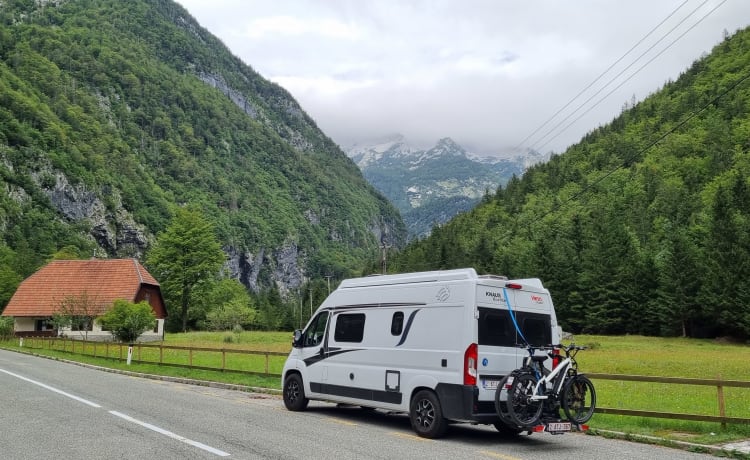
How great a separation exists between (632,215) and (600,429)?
331 feet

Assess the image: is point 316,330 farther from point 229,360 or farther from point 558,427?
point 229,360

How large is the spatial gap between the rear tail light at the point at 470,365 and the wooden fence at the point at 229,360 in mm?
3109

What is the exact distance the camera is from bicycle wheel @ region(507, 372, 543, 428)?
32.4ft

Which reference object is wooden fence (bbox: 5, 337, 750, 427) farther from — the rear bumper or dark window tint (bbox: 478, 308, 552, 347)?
the rear bumper

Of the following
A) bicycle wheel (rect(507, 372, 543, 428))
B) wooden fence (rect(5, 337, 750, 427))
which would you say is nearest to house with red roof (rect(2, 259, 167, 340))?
wooden fence (rect(5, 337, 750, 427))

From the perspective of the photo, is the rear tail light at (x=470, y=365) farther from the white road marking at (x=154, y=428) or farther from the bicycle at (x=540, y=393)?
the white road marking at (x=154, y=428)

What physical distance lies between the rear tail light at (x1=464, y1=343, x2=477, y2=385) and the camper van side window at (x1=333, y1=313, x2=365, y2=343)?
3.08 m

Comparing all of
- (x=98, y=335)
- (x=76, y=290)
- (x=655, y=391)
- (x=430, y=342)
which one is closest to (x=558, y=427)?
(x=430, y=342)

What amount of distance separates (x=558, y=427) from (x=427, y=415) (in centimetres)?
225

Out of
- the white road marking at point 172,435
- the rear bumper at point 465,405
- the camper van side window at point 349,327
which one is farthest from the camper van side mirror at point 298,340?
the rear bumper at point 465,405

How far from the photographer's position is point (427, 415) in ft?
35.3

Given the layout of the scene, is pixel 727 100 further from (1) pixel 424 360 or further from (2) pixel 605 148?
(1) pixel 424 360

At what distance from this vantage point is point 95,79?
18725 cm

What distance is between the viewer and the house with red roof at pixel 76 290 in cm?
6419
